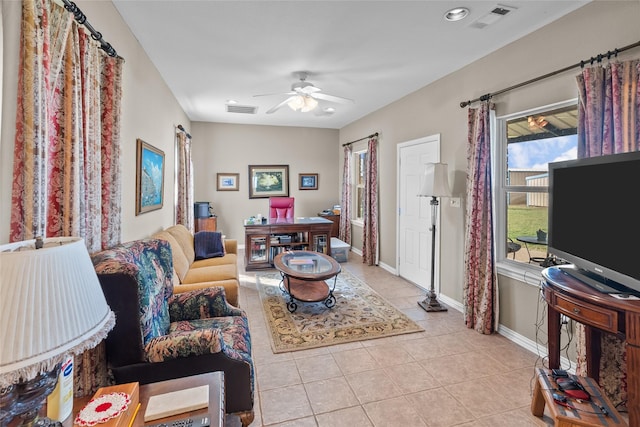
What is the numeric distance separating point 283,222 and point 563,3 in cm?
437

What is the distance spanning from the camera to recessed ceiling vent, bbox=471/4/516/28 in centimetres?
238

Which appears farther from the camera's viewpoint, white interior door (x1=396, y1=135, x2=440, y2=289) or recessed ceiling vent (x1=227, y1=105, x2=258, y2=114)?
recessed ceiling vent (x1=227, y1=105, x2=258, y2=114)

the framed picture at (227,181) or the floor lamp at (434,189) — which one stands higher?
the framed picture at (227,181)

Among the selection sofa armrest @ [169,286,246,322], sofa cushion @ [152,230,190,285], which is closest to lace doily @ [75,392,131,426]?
sofa armrest @ [169,286,246,322]

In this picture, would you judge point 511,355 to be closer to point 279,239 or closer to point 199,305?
point 199,305

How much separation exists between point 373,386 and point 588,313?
4.66 feet

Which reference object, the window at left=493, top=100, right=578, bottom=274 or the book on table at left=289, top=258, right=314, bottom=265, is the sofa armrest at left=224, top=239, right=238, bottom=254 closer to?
the book on table at left=289, top=258, right=314, bottom=265

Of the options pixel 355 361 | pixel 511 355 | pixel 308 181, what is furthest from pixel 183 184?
pixel 511 355

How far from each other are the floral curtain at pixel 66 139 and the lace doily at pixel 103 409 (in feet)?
1.50

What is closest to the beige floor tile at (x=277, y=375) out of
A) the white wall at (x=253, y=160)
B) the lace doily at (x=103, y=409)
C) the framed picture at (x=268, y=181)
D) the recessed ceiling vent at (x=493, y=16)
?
the lace doily at (x=103, y=409)

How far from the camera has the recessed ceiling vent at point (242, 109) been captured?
5.31 m

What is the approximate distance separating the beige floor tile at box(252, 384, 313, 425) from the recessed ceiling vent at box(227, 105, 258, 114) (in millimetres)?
4456

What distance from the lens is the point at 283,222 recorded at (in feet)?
18.0

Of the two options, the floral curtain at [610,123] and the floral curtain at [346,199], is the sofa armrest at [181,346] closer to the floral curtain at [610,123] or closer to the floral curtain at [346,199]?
the floral curtain at [610,123]
